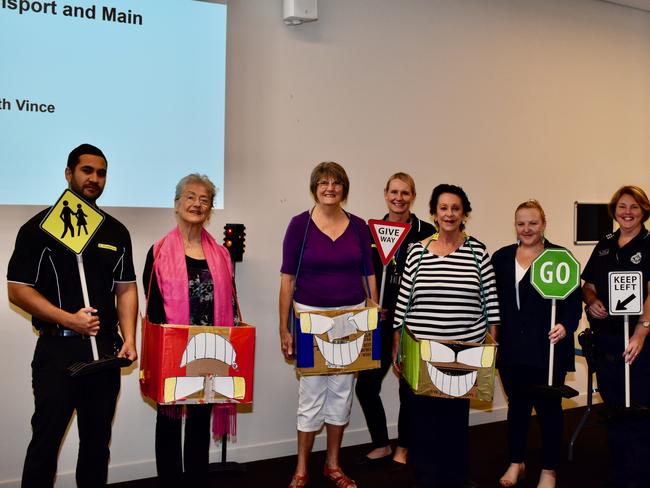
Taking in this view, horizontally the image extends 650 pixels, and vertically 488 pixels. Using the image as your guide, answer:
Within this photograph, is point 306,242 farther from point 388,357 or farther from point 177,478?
point 177,478

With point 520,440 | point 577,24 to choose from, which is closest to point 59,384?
point 520,440

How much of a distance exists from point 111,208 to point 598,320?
2638 millimetres

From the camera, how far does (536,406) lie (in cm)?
362

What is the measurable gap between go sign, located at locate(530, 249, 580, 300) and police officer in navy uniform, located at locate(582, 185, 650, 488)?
10.3 inches

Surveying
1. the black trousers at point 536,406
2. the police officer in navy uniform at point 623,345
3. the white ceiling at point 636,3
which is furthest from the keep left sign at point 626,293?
the white ceiling at point 636,3

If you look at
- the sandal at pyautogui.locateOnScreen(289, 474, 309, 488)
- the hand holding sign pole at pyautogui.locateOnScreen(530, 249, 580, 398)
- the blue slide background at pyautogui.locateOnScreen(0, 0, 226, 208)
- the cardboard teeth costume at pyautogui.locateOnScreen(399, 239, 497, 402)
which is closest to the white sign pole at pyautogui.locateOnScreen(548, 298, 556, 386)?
the hand holding sign pole at pyautogui.locateOnScreen(530, 249, 580, 398)

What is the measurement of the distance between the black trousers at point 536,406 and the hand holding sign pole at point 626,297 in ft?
1.19

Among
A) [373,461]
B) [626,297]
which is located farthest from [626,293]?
[373,461]

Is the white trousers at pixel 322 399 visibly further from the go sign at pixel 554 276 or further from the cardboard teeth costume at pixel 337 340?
the go sign at pixel 554 276

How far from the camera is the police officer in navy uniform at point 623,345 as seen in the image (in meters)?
3.35

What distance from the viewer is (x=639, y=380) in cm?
334

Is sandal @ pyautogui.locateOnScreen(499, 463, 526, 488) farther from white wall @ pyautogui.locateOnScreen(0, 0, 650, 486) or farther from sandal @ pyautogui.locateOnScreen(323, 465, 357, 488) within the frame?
white wall @ pyautogui.locateOnScreen(0, 0, 650, 486)

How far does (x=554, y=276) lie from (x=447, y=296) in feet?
1.81

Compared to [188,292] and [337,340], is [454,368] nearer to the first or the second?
[337,340]
